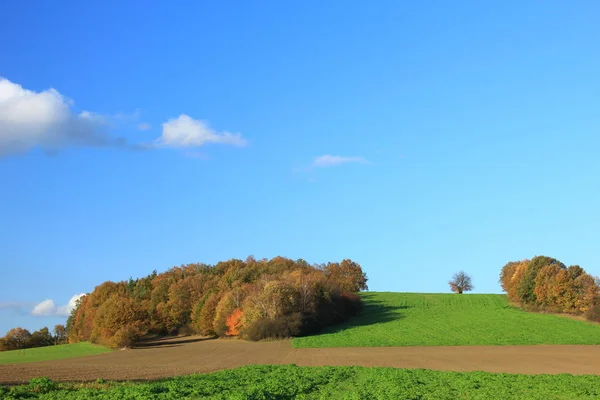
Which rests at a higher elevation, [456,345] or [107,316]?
[107,316]

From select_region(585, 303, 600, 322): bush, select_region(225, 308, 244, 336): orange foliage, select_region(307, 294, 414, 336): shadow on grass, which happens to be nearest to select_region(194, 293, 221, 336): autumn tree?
select_region(225, 308, 244, 336): orange foliage

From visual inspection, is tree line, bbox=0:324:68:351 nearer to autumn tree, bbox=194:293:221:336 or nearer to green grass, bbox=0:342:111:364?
green grass, bbox=0:342:111:364

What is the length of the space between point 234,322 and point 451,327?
3754cm

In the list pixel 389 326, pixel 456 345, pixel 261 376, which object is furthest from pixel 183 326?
pixel 261 376

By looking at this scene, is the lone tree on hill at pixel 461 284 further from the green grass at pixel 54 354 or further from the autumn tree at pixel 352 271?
the green grass at pixel 54 354

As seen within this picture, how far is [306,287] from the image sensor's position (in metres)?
105

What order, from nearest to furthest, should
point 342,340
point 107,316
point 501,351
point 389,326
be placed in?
point 501,351 < point 342,340 < point 107,316 < point 389,326

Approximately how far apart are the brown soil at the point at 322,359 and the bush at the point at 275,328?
4458mm

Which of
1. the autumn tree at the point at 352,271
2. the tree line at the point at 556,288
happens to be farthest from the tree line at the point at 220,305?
the tree line at the point at 556,288

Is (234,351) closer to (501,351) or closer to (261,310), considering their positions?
(261,310)

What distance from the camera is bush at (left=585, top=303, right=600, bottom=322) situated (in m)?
103

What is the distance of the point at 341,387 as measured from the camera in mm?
37000

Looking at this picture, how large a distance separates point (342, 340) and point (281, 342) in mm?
10249

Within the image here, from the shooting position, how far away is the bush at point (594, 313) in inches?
4038
